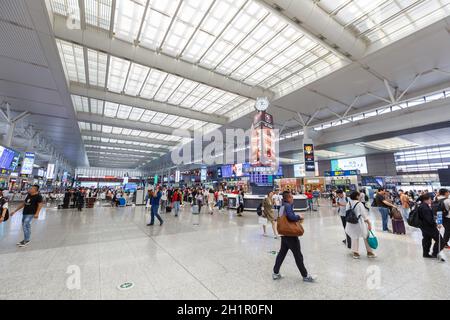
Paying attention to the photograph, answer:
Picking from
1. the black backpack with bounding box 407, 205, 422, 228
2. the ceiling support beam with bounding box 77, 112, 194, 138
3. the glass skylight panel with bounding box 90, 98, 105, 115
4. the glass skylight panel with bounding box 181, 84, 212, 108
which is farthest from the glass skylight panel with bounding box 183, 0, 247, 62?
the ceiling support beam with bounding box 77, 112, 194, 138

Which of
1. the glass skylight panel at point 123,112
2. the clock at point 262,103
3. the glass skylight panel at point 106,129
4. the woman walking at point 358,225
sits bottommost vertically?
the woman walking at point 358,225

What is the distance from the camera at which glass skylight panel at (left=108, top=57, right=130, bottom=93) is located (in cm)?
1134

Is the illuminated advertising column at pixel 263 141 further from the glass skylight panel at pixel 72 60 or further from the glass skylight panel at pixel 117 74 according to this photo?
the glass skylight panel at pixel 72 60

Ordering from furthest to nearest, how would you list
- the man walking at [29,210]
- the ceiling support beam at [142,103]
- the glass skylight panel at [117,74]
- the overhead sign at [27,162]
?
the overhead sign at [27,162]
the ceiling support beam at [142,103]
the glass skylight panel at [117,74]
the man walking at [29,210]

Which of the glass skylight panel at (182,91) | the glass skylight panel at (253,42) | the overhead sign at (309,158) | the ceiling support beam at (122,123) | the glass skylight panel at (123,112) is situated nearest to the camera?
the glass skylight panel at (253,42)

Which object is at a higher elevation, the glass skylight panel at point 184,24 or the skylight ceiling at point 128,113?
the glass skylight panel at point 184,24

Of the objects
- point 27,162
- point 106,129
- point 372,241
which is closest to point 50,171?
point 27,162

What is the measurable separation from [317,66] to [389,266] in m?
10.8

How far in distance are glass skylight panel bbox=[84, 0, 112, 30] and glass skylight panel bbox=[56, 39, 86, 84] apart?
238 centimetres

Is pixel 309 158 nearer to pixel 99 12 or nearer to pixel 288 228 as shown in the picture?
pixel 288 228

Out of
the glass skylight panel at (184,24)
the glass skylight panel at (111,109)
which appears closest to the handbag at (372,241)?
the glass skylight panel at (184,24)

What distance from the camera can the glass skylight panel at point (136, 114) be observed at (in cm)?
1781

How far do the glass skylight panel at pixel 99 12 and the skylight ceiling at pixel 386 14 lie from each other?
326 inches
